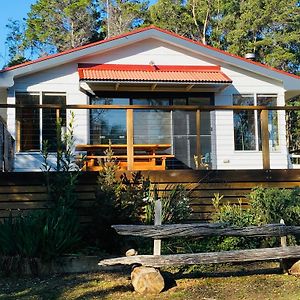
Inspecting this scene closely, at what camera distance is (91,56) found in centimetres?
1326

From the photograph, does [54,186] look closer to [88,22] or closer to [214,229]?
[214,229]

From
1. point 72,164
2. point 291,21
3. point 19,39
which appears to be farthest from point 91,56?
point 19,39

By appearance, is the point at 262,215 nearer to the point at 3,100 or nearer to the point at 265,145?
the point at 265,145

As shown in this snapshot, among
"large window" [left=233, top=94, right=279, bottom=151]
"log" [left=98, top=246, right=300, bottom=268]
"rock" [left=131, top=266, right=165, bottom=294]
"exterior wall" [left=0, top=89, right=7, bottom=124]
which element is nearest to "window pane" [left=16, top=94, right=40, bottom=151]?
"exterior wall" [left=0, top=89, right=7, bottom=124]

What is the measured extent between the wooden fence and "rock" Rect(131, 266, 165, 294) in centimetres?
240

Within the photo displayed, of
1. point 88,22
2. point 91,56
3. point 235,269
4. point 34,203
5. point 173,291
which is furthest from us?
point 88,22

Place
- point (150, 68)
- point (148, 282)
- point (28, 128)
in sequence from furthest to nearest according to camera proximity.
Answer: point (150, 68)
point (28, 128)
point (148, 282)

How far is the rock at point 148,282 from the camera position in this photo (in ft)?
18.8

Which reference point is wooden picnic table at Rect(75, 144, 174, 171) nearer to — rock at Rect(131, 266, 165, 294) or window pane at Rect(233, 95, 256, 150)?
window pane at Rect(233, 95, 256, 150)

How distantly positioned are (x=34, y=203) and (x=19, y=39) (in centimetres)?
3583

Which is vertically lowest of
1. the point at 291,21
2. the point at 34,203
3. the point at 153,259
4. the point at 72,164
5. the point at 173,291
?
the point at 173,291

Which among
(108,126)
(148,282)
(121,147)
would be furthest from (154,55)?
(148,282)

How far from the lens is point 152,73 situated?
12859mm

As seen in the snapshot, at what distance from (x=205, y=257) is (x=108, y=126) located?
702 centimetres
